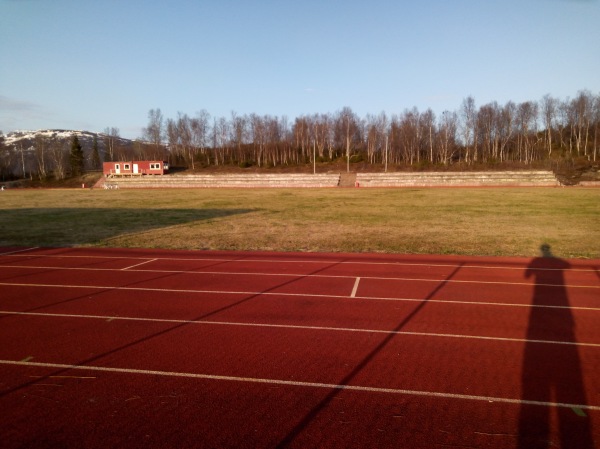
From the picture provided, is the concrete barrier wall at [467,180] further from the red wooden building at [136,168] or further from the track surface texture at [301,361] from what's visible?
the track surface texture at [301,361]

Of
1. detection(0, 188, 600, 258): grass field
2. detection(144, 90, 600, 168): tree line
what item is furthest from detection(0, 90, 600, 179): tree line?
detection(0, 188, 600, 258): grass field

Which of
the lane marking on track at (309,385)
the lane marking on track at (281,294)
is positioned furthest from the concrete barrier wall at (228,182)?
the lane marking on track at (309,385)

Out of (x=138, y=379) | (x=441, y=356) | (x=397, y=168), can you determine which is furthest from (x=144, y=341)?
(x=397, y=168)

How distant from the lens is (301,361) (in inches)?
252

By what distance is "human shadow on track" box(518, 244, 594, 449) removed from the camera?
4555 millimetres

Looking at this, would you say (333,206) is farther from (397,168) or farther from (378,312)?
(397,168)

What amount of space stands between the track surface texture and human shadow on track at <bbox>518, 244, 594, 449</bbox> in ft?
0.08

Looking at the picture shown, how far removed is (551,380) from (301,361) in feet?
11.8

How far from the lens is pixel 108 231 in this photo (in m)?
21.3

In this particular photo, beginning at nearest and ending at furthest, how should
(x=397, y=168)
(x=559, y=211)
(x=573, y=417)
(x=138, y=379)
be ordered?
1. (x=573, y=417)
2. (x=138, y=379)
3. (x=559, y=211)
4. (x=397, y=168)

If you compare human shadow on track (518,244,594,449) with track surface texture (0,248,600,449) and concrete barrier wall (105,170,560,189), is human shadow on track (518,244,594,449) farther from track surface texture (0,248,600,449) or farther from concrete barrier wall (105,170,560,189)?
concrete barrier wall (105,170,560,189)

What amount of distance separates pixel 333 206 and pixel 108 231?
1851 centimetres

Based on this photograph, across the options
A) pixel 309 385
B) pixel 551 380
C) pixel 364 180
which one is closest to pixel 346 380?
pixel 309 385

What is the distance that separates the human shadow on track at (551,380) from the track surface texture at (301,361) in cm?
2
